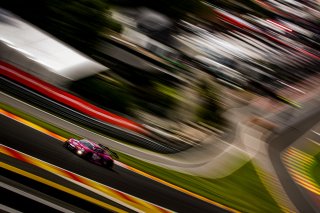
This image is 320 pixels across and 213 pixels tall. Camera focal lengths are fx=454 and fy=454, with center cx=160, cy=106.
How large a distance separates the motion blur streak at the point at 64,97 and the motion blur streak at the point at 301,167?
8408 mm

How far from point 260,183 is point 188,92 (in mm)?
4983

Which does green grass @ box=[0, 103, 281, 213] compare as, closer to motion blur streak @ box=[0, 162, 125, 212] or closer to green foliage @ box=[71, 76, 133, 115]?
green foliage @ box=[71, 76, 133, 115]

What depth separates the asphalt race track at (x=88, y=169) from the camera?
1244cm

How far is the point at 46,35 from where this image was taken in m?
17.6

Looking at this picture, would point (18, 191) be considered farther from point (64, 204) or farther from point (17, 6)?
point (17, 6)

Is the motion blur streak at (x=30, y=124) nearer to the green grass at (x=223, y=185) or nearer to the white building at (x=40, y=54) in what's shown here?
the green grass at (x=223, y=185)

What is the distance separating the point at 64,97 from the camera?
1588 cm

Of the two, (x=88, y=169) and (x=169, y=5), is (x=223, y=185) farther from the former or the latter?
(x=169, y=5)

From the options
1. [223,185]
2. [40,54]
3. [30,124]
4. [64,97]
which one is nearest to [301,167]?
[223,185]

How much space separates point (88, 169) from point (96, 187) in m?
0.83

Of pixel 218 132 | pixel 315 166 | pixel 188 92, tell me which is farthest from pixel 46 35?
pixel 315 166

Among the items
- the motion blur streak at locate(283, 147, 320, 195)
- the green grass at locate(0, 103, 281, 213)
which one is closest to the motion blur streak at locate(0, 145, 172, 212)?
the green grass at locate(0, 103, 281, 213)

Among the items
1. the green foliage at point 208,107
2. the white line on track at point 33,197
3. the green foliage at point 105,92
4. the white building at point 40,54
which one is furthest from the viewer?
the green foliage at point 208,107

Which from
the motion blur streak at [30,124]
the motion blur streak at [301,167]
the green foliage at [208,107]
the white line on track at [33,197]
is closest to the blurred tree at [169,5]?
the green foliage at [208,107]
